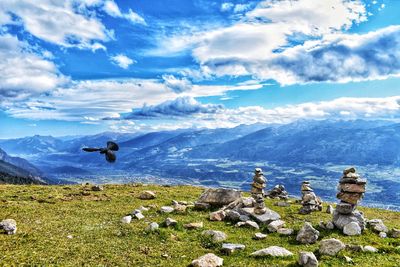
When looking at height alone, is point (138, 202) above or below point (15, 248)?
below

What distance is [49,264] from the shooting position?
19.0 meters

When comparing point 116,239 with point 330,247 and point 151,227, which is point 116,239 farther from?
point 330,247

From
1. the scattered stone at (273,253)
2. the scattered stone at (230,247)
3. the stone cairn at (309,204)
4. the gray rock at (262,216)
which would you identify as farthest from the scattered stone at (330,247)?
the stone cairn at (309,204)

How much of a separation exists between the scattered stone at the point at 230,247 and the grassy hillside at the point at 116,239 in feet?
1.05

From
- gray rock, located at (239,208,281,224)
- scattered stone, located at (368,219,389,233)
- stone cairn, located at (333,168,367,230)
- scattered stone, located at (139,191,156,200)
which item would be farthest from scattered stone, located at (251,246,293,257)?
scattered stone, located at (139,191,156,200)

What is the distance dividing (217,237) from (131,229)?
6832 millimetres

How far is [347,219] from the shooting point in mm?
30656

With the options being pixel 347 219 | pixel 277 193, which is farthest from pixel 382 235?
pixel 277 193

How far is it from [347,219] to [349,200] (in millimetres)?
2137

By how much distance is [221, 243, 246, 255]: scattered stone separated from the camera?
23128 millimetres

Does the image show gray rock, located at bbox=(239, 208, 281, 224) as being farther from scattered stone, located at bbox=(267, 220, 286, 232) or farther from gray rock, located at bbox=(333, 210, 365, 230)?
gray rock, located at bbox=(333, 210, 365, 230)

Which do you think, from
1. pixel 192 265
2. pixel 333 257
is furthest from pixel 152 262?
pixel 333 257

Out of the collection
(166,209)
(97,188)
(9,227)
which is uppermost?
(9,227)

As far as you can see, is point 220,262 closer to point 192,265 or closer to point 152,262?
point 192,265
